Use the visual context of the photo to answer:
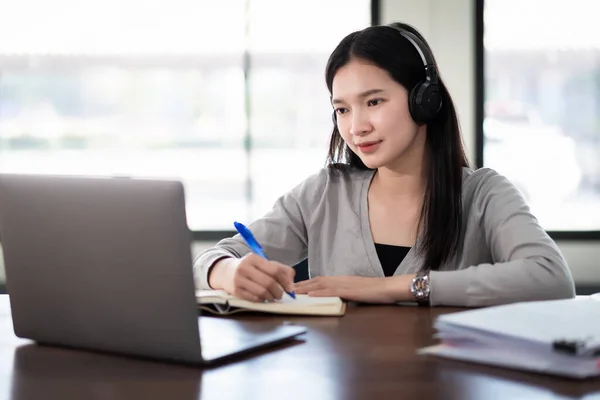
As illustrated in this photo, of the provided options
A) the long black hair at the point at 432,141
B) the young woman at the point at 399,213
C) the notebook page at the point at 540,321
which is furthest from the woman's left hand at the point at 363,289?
the notebook page at the point at 540,321

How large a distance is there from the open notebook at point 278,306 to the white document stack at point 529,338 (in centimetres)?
29

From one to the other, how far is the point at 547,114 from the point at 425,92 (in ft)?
11.7

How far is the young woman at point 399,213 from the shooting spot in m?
1.68

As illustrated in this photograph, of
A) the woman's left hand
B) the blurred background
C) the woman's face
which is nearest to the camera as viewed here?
the woman's left hand

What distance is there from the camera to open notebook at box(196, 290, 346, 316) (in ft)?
5.08

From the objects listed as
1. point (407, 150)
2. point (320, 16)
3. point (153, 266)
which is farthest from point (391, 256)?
point (320, 16)

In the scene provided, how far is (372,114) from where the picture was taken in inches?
75.7

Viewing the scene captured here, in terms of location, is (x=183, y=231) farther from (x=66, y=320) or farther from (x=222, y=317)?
(x=222, y=317)

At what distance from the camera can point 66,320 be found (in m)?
1.30

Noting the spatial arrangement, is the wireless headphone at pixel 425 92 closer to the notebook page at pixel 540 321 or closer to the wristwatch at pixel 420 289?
the wristwatch at pixel 420 289

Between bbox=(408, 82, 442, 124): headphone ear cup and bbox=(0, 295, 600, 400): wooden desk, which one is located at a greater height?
bbox=(408, 82, 442, 124): headphone ear cup

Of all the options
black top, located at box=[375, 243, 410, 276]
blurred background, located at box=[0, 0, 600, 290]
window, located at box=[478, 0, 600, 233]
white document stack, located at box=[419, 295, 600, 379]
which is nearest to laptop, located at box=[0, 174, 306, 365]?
white document stack, located at box=[419, 295, 600, 379]

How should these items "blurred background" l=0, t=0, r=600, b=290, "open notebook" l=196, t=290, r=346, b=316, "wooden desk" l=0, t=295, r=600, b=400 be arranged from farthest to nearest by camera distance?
1. "blurred background" l=0, t=0, r=600, b=290
2. "open notebook" l=196, t=290, r=346, b=316
3. "wooden desk" l=0, t=295, r=600, b=400

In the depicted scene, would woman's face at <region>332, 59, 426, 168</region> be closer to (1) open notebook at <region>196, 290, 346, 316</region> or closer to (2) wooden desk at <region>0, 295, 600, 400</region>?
(1) open notebook at <region>196, 290, 346, 316</region>
